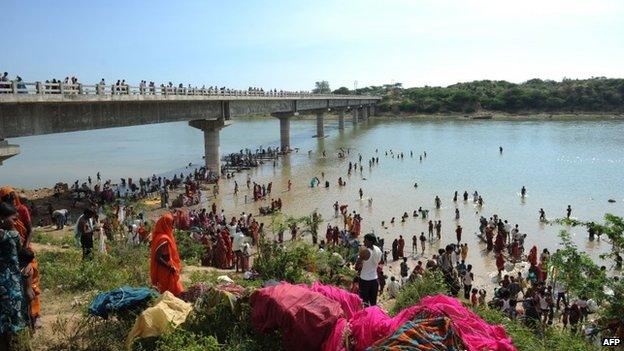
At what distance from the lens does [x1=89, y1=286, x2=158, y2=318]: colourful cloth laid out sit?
5.74 m

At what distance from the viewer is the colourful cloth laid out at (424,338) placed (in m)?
4.21

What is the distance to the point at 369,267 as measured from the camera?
7.50 metres

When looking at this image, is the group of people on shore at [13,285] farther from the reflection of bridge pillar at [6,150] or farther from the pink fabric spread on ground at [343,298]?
the reflection of bridge pillar at [6,150]

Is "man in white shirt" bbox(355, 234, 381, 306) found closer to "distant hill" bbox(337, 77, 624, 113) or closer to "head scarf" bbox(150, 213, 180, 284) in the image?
"head scarf" bbox(150, 213, 180, 284)

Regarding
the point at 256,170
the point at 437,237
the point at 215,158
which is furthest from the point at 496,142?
the point at 437,237

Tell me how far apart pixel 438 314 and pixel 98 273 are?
20.5ft

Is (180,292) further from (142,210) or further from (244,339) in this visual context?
(142,210)

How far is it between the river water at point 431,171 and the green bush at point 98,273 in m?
11.4

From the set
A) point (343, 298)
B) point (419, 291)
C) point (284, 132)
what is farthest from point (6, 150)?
point (284, 132)

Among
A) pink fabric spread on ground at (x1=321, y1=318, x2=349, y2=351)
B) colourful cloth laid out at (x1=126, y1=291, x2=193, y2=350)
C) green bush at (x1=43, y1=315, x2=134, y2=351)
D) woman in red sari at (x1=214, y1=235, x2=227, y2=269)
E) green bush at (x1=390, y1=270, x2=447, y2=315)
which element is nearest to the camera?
pink fabric spread on ground at (x1=321, y1=318, x2=349, y2=351)

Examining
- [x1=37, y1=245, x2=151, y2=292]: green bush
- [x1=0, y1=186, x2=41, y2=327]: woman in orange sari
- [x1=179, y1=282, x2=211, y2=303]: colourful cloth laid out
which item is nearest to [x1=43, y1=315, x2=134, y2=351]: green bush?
[x1=0, y1=186, x2=41, y2=327]: woman in orange sari

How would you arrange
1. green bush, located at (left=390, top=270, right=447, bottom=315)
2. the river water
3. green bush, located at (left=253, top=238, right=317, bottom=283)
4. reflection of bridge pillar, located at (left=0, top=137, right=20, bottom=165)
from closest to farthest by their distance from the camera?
green bush, located at (left=390, top=270, right=447, bottom=315)
green bush, located at (left=253, top=238, right=317, bottom=283)
reflection of bridge pillar, located at (left=0, top=137, right=20, bottom=165)
the river water

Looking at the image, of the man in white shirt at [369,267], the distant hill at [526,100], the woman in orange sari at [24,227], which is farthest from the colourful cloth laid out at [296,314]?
the distant hill at [526,100]

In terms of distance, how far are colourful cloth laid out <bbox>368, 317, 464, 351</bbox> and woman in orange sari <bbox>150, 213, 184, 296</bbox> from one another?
3.18 m
